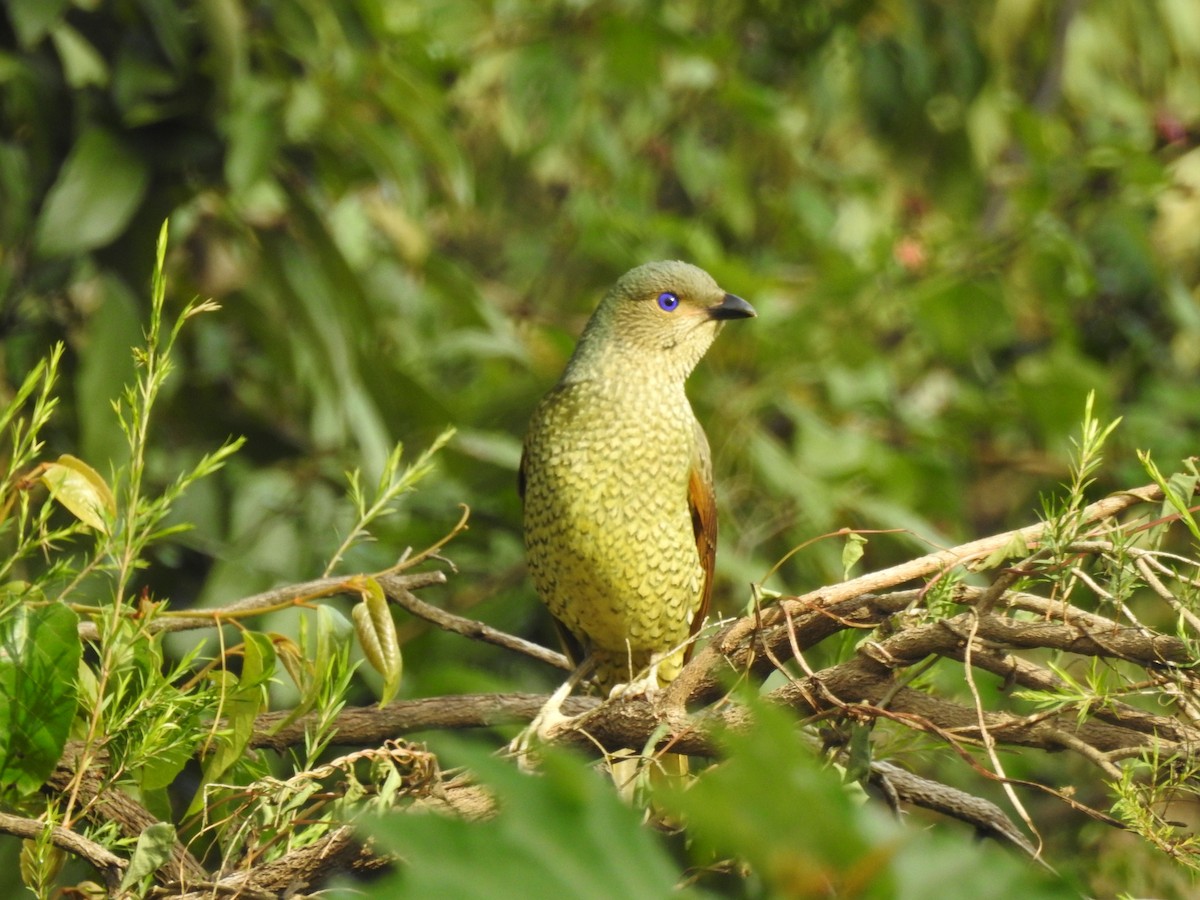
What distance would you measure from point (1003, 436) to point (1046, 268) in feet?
3.84

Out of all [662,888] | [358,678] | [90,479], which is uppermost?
[662,888]

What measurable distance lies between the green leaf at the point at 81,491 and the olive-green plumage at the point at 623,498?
1.43 m

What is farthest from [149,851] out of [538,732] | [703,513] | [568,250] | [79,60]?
[568,250]

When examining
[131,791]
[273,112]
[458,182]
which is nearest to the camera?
[131,791]

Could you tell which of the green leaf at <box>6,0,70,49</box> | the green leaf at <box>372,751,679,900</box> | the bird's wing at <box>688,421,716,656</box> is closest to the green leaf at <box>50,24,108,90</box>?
the green leaf at <box>6,0,70,49</box>

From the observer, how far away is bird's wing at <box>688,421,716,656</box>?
11.4ft

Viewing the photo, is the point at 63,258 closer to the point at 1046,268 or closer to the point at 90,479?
the point at 90,479

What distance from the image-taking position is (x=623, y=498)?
3.27 metres

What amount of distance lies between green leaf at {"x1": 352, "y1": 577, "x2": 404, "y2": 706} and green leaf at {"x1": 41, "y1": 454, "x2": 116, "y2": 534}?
1.28ft

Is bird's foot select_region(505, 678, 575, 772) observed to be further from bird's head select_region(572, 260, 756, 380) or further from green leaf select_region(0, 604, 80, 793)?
bird's head select_region(572, 260, 756, 380)

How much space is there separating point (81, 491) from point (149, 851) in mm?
492

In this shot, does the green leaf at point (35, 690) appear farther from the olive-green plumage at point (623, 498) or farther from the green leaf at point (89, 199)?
the green leaf at point (89, 199)

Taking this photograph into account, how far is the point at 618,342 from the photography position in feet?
12.0

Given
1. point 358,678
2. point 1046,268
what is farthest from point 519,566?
point 1046,268
